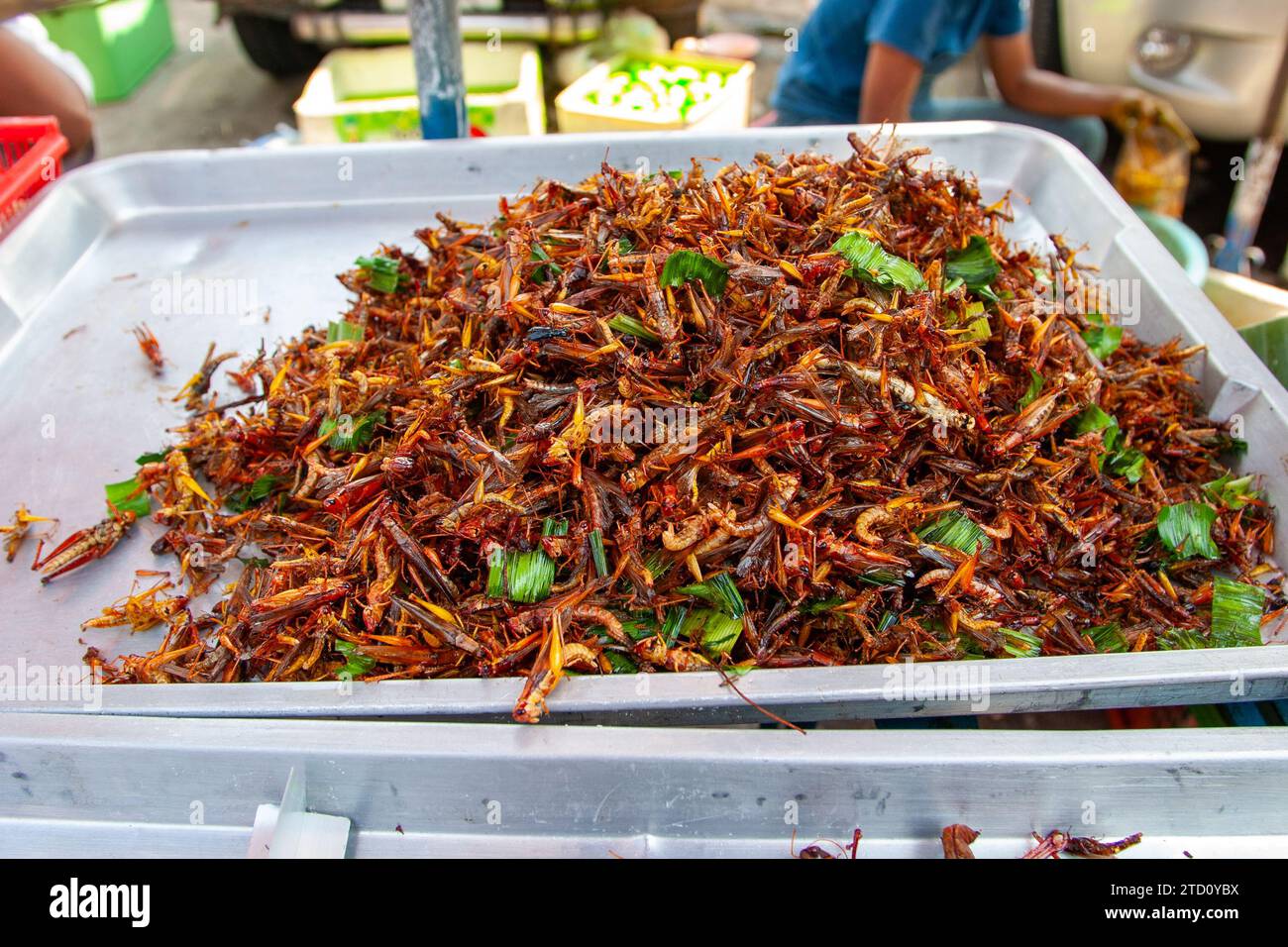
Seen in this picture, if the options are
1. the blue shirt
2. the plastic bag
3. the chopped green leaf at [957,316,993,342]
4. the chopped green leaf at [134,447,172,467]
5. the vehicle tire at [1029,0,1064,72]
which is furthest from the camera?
the vehicle tire at [1029,0,1064,72]

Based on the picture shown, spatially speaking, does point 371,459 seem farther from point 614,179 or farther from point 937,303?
point 937,303

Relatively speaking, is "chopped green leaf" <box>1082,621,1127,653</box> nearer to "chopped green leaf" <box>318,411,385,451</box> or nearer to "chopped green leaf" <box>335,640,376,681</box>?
"chopped green leaf" <box>335,640,376,681</box>

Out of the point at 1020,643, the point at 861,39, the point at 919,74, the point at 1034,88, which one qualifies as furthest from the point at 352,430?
the point at 1034,88

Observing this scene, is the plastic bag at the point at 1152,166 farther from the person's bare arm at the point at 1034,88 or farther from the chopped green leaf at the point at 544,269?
the chopped green leaf at the point at 544,269

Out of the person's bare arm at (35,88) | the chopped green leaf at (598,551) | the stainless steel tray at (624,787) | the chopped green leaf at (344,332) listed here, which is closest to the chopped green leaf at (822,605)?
the stainless steel tray at (624,787)

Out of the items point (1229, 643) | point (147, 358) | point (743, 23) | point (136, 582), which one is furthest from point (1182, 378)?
point (743, 23)

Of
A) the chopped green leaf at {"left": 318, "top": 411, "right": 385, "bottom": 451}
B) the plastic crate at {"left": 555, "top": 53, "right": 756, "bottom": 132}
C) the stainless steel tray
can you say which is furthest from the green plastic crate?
the stainless steel tray
